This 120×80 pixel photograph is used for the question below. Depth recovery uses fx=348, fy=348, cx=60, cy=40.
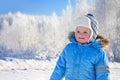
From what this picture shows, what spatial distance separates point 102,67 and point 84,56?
222 millimetres

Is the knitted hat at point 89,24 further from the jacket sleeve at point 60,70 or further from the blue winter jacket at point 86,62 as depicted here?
the jacket sleeve at point 60,70

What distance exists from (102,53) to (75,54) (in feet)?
0.94

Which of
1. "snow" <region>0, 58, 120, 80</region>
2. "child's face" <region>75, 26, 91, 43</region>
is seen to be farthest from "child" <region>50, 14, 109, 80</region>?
"snow" <region>0, 58, 120, 80</region>

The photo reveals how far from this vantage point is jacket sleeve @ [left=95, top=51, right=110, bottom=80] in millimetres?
3381

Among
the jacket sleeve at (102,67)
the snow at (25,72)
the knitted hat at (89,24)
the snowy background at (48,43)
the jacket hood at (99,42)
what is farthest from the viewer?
the snowy background at (48,43)

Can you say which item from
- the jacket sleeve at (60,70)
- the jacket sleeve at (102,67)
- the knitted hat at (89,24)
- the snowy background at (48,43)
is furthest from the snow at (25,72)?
the jacket sleeve at (102,67)

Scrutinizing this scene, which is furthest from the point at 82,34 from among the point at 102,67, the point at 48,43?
the point at 48,43

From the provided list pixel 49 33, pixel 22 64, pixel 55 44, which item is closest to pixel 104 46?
pixel 22 64

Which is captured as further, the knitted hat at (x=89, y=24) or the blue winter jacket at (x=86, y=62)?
the knitted hat at (x=89, y=24)

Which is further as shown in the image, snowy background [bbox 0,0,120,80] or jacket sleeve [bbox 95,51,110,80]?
snowy background [bbox 0,0,120,80]

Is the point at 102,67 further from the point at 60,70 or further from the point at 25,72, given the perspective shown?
the point at 25,72

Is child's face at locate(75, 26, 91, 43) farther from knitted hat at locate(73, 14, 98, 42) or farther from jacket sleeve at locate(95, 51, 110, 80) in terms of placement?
jacket sleeve at locate(95, 51, 110, 80)

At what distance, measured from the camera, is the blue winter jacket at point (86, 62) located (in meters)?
3.43

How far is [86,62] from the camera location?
3.50 m
